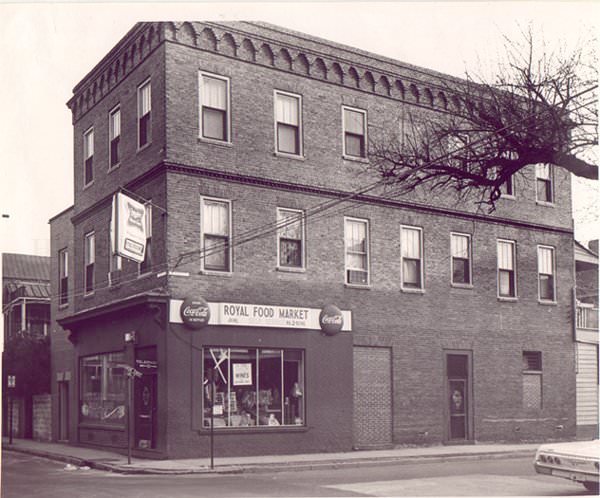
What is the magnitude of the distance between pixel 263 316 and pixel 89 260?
6.48m

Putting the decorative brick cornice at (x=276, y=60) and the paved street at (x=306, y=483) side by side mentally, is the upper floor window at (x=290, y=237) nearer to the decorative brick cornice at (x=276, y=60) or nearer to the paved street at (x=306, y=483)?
the decorative brick cornice at (x=276, y=60)

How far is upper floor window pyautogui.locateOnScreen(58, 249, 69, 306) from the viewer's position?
28.8 meters

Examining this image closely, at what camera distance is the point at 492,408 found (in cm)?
2764

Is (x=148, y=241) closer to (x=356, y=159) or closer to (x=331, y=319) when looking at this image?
(x=331, y=319)

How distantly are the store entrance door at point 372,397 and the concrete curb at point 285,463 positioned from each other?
207cm

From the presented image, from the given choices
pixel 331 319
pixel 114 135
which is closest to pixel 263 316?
pixel 331 319

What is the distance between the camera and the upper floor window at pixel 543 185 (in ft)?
83.4

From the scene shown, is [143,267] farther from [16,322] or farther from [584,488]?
[584,488]

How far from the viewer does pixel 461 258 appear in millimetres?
27500

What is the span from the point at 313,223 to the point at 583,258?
23.6 feet

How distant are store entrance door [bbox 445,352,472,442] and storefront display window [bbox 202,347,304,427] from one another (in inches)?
202

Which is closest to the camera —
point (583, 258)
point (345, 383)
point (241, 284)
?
point (583, 258)

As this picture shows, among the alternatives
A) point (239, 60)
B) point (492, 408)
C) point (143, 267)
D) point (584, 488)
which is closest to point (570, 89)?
point (584, 488)

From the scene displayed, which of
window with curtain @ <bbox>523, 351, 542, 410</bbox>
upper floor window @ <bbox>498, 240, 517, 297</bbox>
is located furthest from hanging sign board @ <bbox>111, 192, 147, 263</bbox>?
window with curtain @ <bbox>523, 351, 542, 410</bbox>
